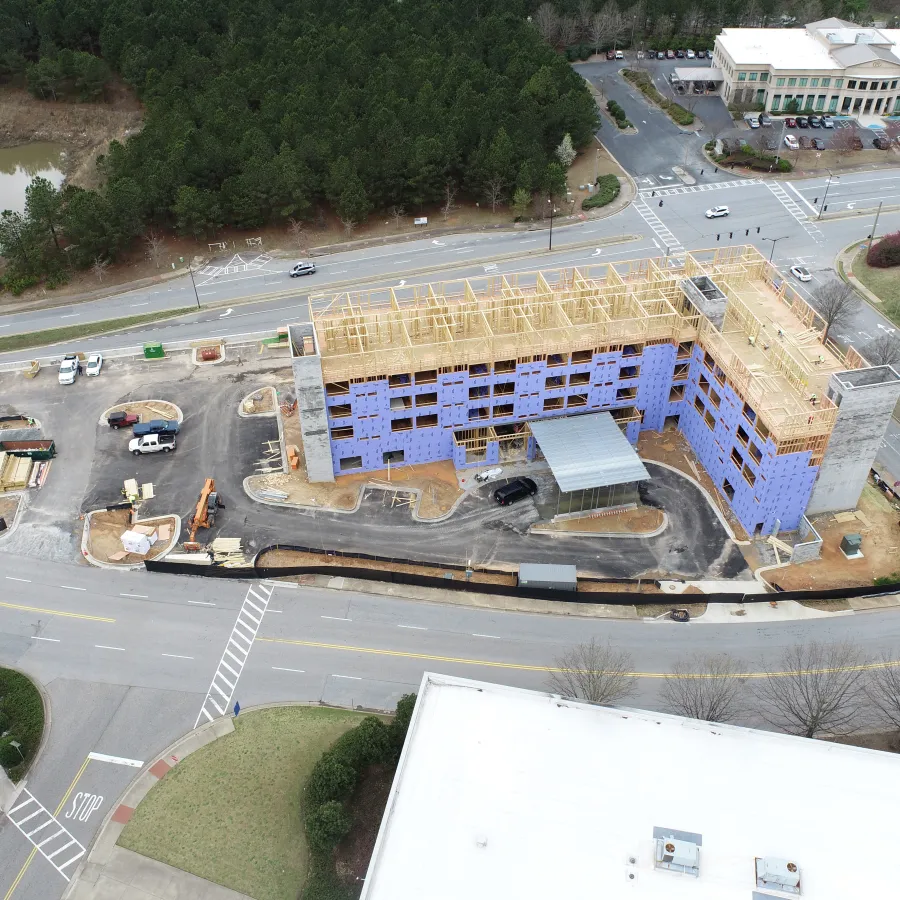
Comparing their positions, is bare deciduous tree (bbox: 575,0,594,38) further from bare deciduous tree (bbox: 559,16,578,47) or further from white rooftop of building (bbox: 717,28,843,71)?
white rooftop of building (bbox: 717,28,843,71)

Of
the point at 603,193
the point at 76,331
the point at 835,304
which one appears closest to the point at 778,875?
the point at 835,304

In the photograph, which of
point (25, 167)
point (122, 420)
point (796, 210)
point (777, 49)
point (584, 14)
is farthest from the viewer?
point (584, 14)

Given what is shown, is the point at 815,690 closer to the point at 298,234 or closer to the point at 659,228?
the point at 659,228

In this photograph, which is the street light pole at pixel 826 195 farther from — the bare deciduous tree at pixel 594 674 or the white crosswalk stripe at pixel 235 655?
the white crosswalk stripe at pixel 235 655

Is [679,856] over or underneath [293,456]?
over

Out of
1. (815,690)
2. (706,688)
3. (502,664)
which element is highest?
(815,690)

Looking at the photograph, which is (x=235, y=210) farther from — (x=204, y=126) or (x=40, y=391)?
→ (x=40, y=391)
